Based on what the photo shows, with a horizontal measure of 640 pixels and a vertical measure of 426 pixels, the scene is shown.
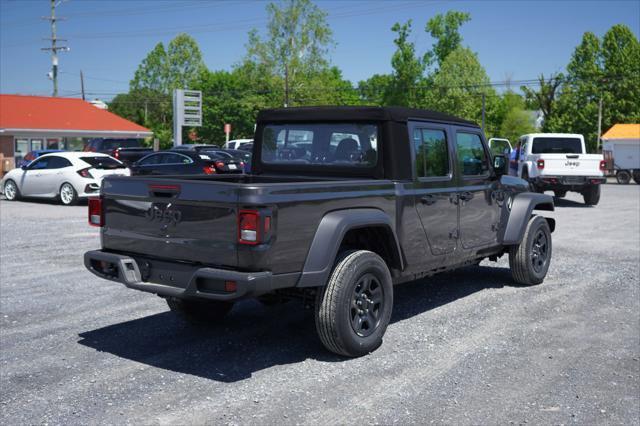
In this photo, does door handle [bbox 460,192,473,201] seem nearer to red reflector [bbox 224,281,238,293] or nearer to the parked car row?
red reflector [bbox 224,281,238,293]

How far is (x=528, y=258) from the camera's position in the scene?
8.40 m

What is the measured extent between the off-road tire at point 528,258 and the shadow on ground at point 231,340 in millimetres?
990

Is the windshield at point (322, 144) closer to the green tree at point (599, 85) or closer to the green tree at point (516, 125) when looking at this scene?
the green tree at point (599, 85)

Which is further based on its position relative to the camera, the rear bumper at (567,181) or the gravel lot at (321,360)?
the rear bumper at (567,181)

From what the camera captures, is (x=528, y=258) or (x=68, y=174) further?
(x=68, y=174)

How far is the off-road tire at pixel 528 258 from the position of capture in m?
8.38

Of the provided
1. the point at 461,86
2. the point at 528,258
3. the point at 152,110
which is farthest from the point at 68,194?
the point at 152,110

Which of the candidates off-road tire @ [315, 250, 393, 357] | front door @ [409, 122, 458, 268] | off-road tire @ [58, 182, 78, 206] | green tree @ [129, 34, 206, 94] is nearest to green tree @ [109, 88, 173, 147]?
green tree @ [129, 34, 206, 94]

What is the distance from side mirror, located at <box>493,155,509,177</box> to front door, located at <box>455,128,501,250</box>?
0.09 m

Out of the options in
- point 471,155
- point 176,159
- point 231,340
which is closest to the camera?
point 231,340

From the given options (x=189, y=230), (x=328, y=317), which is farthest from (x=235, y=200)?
(x=328, y=317)

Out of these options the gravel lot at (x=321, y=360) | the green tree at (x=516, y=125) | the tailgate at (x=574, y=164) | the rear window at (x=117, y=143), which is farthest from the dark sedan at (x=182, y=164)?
the green tree at (x=516, y=125)

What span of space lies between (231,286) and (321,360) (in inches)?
47.2

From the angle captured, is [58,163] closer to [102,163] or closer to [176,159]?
[102,163]
